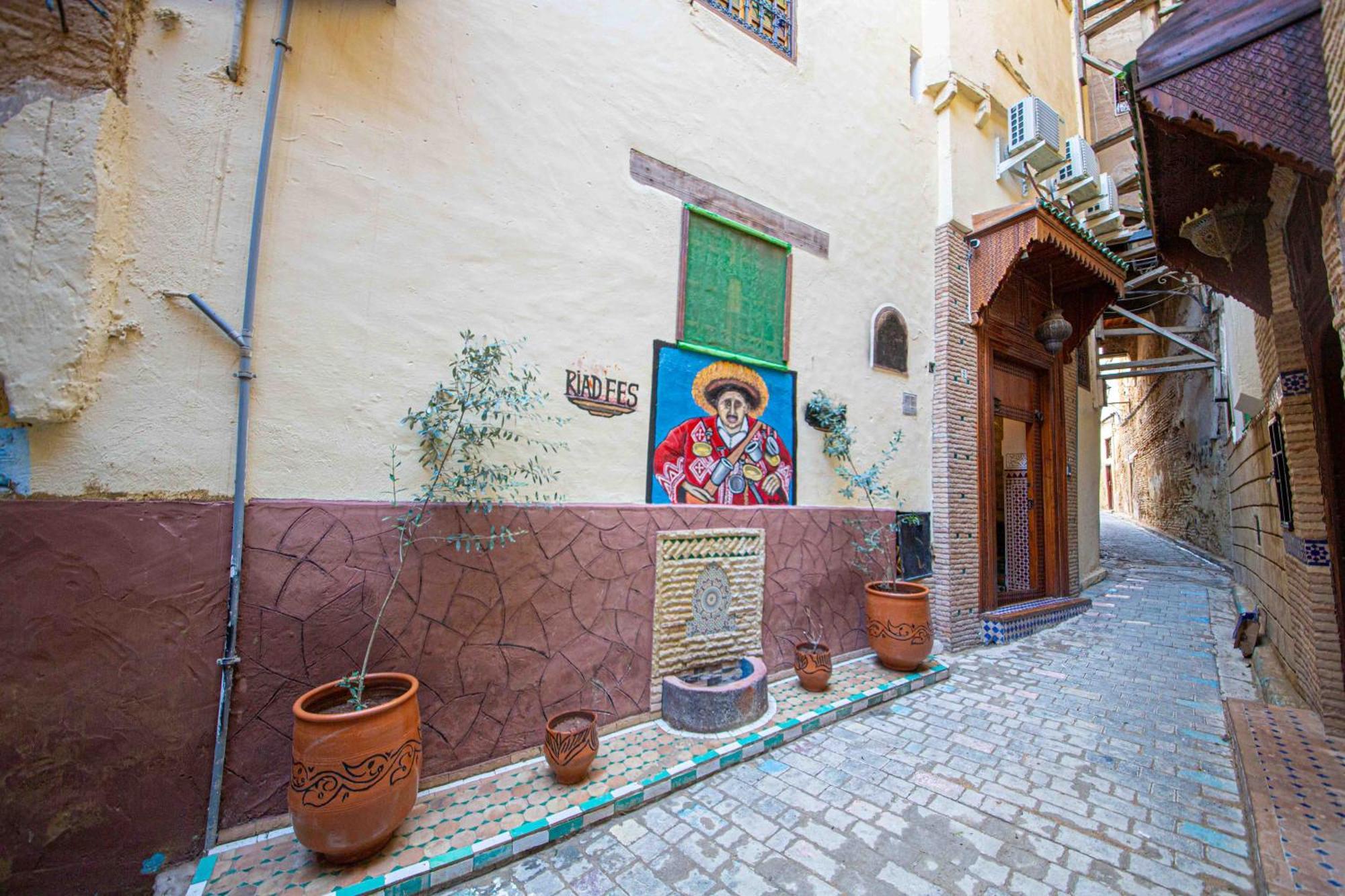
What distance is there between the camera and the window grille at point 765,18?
442 centimetres

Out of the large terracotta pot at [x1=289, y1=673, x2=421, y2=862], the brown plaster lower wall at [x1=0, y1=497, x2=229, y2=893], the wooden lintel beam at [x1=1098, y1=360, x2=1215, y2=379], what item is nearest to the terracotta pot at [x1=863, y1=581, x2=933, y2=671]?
the large terracotta pot at [x1=289, y1=673, x2=421, y2=862]

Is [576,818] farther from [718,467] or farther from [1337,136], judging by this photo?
[1337,136]

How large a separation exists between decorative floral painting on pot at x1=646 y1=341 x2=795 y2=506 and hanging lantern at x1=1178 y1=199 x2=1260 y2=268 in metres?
3.06

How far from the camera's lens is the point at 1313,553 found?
11.8ft

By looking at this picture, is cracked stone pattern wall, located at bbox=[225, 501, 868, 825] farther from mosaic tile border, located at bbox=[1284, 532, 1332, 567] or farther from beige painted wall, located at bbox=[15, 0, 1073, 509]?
mosaic tile border, located at bbox=[1284, 532, 1332, 567]

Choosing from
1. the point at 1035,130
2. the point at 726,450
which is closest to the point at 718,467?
the point at 726,450

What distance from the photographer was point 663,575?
11.9 ft

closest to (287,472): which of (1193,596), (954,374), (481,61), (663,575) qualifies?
(663,575)

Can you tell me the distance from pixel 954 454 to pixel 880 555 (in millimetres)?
1455

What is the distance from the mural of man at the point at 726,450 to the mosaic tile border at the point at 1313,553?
3.52m

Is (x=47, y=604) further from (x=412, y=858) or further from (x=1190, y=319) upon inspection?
(x=1190, y=319)

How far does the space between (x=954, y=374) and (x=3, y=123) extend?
672cm

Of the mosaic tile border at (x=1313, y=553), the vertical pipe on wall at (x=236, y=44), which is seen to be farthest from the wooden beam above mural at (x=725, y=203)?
the mosaic tile border at (x=1313, y=553)

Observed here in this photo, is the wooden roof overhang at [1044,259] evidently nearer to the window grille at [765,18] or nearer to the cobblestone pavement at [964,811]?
the window grille at [765,18]
